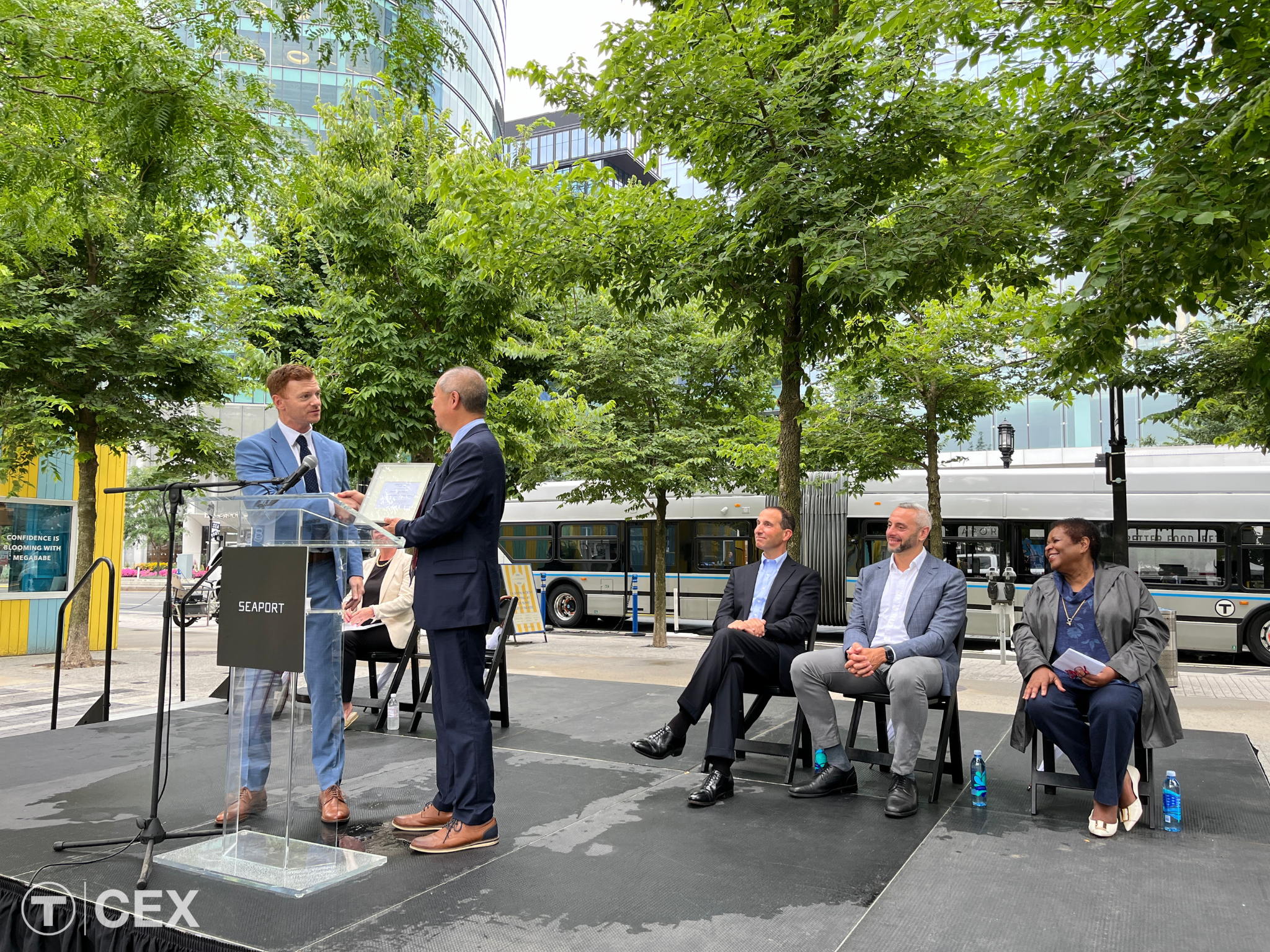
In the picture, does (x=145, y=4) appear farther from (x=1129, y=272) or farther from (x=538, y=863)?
(x=1129, y=272)

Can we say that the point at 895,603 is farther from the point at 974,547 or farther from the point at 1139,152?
the point at 974,547

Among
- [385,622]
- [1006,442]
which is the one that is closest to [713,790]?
[385,622]

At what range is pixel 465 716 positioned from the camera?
3768 millimetres

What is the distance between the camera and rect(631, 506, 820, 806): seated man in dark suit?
4539 millimetres

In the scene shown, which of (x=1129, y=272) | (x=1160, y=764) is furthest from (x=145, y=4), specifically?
(x=1160, y=764)

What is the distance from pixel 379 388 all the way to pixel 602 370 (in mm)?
5781

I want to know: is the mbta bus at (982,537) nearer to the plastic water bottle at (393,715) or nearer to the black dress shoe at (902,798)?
the black dress shoe at (902,798)

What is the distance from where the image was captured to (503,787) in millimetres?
4773

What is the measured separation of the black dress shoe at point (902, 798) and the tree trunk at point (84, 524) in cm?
1072

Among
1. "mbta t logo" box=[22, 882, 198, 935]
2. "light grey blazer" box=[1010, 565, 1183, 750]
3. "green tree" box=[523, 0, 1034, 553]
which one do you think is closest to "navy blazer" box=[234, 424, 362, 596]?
"mbta t logo" box=[22, 882, 198, 935]

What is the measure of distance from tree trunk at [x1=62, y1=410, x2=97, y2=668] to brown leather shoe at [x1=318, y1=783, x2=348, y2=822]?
919 centimetres

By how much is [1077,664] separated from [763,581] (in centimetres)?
172

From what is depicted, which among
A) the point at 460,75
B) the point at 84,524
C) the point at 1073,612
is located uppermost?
the point at 460,75

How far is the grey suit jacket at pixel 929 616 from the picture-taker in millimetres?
4656
